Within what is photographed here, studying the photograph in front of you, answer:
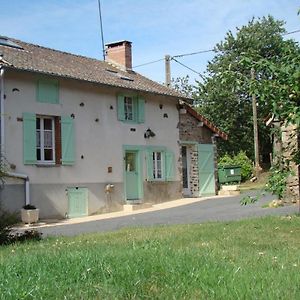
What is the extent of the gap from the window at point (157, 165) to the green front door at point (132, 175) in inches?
38.7

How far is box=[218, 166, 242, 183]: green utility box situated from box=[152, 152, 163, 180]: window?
7.24 meters

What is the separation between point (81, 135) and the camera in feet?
59.4

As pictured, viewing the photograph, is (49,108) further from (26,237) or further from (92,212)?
(26,237)

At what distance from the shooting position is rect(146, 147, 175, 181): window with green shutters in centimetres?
2103

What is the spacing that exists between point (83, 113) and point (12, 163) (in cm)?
342

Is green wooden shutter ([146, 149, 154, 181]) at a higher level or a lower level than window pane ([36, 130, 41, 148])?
lower

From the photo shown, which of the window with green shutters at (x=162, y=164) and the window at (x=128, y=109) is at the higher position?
the window at (x=128, y=109)

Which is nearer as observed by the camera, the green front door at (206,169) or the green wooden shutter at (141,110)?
the green wooden shutter at (141,110)

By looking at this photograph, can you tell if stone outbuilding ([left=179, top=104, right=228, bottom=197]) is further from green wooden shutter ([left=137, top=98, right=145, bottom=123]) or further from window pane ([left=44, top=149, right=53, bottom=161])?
window pane ([left=44, top=149, right=53, bottom=161])

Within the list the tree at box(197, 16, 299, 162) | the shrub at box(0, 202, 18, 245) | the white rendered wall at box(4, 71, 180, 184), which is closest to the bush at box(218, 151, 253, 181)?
the tree at box(197, 16, 299, 162)

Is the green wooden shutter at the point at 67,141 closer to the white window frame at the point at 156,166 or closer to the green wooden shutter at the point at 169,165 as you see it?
the white window frame at the point at 156,166

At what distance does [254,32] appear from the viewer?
1591 inches

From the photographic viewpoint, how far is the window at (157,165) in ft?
69.1

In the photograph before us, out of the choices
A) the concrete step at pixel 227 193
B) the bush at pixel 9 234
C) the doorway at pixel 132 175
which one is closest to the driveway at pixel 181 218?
the bush at pixel 9 234
